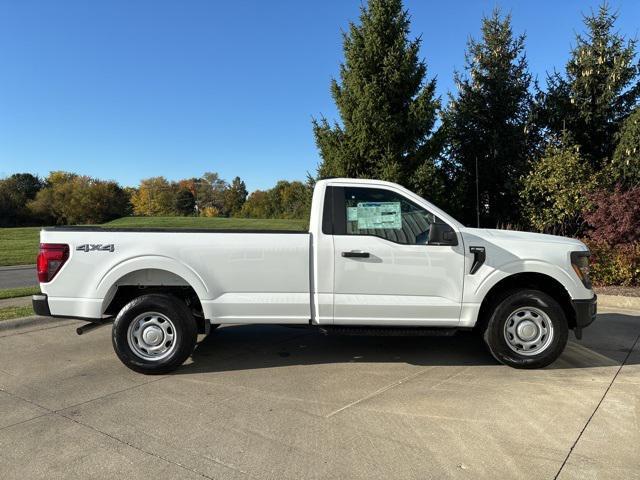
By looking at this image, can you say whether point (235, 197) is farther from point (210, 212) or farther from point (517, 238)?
point (517, 238)

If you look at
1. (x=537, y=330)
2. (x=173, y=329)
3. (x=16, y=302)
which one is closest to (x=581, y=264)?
(x=537, y=330)

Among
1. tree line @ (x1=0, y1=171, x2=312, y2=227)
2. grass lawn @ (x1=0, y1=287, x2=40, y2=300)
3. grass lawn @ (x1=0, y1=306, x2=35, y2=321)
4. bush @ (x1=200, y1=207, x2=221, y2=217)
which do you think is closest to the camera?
grass lawn @ (x1=0, y1=306, x2=35, y2=321)

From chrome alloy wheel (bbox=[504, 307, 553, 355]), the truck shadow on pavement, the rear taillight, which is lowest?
the truck shadow on pavement

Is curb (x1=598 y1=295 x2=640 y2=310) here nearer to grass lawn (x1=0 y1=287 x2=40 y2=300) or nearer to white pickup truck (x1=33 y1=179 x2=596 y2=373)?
white pickup truck (x1=33 y1=179 x2=596 y2=373)

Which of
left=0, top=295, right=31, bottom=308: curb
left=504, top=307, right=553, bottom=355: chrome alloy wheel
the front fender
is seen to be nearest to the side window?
the front fender

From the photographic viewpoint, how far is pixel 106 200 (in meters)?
72.6

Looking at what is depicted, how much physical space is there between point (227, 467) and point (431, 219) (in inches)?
121

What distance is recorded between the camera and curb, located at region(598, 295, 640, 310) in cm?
838

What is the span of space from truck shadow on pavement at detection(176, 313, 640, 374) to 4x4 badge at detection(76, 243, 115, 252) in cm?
147

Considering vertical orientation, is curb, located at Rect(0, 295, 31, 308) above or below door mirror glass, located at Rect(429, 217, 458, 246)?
below

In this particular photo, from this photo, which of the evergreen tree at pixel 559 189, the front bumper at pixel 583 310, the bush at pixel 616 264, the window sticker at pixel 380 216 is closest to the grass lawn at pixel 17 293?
the window sticker at pixel 380 216

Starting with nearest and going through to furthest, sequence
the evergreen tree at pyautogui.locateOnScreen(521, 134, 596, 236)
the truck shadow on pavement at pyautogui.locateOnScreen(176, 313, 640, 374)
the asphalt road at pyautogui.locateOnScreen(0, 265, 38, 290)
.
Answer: the truck shadow on pavement at pyautogui.locateOnScreen(176, 313, 640, 374), the evergreen tree at pyautogui.locateOnScreen(521, 134, 596, 236), the asphalt road at pyautogui.locateOnScreen(0, 265, 38, 290)

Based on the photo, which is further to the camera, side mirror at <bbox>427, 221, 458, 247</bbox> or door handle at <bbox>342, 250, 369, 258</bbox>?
door handle at <bbox>342, 250, 369, 258</bbox>

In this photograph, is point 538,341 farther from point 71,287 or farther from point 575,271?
point 71,287
